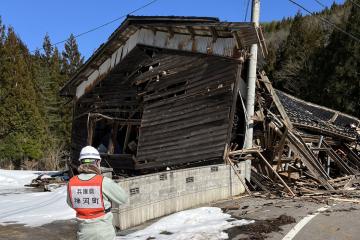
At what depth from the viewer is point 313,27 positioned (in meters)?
49.8

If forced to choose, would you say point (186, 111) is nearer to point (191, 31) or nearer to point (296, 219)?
point (191, 31)

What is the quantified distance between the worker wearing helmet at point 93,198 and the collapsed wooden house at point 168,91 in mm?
9351

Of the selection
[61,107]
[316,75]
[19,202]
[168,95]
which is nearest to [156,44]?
[168,95]

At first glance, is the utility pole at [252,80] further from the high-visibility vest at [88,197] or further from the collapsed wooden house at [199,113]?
the high-visibility vest at [88,197]

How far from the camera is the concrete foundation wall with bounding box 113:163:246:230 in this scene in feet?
32.3

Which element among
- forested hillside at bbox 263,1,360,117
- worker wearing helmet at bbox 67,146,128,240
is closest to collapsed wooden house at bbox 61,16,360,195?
worker wearing helmet at bbox 67,146,128,240

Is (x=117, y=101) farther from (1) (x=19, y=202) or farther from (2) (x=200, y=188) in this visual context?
(2) (x=200, y=188)

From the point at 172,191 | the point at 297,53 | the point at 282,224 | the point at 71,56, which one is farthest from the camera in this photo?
the point at 71,56

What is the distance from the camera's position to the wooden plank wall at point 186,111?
1468 centimetres

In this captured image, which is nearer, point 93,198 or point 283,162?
point 93,198

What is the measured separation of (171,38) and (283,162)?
5.72 m

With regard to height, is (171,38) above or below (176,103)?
above

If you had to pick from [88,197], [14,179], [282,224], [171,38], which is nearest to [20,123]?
[14,179]

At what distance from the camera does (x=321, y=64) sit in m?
38.6
